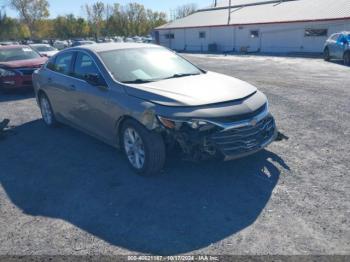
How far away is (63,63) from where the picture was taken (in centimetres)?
633

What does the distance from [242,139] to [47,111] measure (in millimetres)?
4634

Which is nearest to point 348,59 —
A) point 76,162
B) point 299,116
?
point 299,116

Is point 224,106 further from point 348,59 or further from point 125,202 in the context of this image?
point 348,59

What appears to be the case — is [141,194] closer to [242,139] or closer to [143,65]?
[242,139]

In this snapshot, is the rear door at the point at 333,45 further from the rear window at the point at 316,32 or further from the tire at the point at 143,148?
the tire at the point at 143,148

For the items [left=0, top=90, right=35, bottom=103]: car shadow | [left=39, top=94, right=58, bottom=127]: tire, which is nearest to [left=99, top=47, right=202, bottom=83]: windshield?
[left=39, top=94, right=58, bottom=127]: tire

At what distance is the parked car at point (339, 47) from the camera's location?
1735 cm

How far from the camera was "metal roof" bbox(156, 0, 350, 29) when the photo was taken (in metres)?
27.7

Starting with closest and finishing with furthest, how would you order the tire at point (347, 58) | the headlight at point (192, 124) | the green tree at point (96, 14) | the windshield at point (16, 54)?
the headlight at point (192, 124) → the windshield at point (16, 54) → the tire at point (347, 58) → the green tree at point (96, 14)

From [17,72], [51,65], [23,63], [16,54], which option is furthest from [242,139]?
[16,54]

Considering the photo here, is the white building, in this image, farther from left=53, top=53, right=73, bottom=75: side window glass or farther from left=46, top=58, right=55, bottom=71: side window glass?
left=53, top=53, right=73, bottom=75: side window glass

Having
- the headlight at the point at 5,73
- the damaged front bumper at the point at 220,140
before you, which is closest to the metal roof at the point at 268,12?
the headlight at the point at 5,73

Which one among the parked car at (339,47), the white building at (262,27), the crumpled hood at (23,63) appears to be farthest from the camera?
the white building at (262,27)

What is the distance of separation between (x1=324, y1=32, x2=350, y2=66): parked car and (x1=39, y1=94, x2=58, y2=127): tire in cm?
1554
